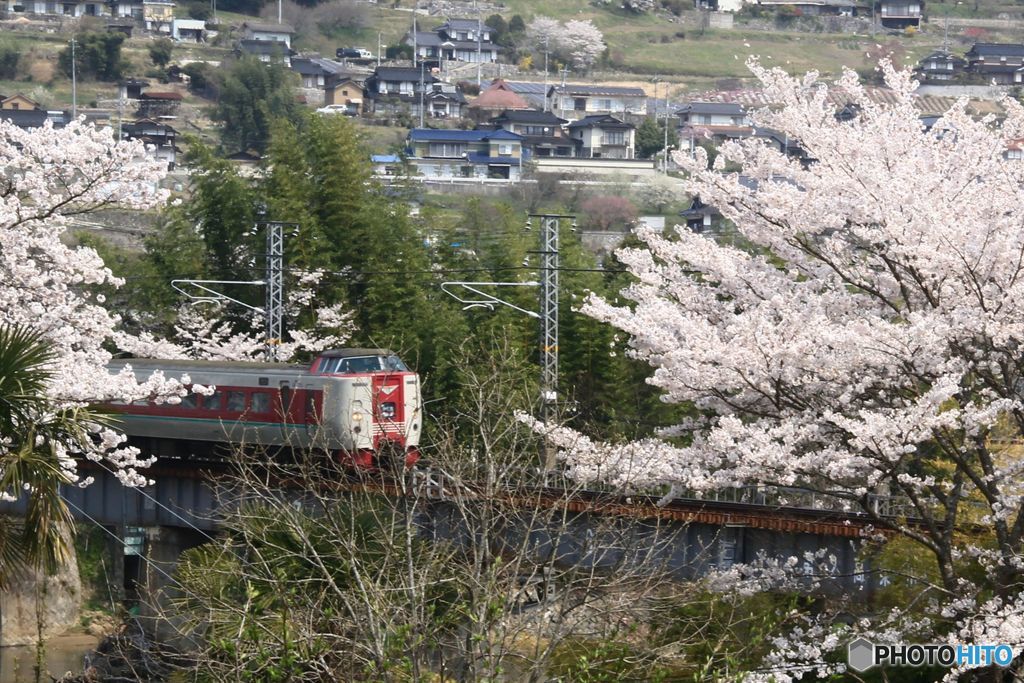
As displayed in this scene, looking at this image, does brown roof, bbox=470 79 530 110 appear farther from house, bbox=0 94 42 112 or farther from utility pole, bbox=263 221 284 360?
utility pole, bbox=263 221 284 360

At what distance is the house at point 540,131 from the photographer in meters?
89.0

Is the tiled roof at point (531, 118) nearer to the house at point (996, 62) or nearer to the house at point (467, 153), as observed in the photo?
the house at point (467, 153)

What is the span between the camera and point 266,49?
105 m

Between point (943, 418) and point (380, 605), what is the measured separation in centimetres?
482

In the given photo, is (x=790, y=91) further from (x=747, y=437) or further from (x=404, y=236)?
(x=404, y=236)

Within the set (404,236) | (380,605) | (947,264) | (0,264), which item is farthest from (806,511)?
(404,236)

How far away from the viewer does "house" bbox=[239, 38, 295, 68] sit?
336 feet

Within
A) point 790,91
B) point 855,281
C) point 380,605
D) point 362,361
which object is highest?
point 790,91

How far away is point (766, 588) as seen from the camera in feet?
45.9

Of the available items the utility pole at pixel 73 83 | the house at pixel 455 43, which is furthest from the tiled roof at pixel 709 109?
the utility pole at pixel 73 83

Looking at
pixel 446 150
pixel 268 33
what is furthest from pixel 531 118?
pixel 268 33

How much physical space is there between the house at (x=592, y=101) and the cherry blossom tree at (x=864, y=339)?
283 ft

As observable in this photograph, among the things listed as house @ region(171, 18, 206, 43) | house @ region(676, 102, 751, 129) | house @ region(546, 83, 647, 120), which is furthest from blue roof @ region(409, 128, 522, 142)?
house @ region(171, 18, 206, 43)

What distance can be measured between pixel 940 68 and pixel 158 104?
49.3 m
